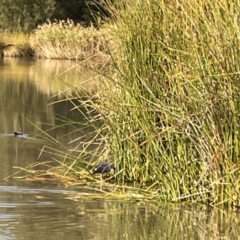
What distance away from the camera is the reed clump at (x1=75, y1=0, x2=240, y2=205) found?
173 inches

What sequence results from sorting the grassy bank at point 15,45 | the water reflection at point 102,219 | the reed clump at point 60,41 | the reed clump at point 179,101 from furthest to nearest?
the grassy bank at point 15,45 → the reed clump at point 60,41 → the reed clump at point 179,101 → the water reflection at point 102,219

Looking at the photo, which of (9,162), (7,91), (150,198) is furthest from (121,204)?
(7,91)

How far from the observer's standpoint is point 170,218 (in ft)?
14.2

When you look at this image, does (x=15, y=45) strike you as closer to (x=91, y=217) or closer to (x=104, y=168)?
(x=104, y=168)

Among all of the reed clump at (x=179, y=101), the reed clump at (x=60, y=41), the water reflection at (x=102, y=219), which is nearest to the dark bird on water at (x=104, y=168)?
the reed clump at (x=179, y=101)

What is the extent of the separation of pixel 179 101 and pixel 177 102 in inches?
1.6

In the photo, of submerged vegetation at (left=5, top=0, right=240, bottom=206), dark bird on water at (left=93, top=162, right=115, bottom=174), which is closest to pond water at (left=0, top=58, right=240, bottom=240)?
submerged vegetation at (left=5, top=0, right=240, bottom=206)

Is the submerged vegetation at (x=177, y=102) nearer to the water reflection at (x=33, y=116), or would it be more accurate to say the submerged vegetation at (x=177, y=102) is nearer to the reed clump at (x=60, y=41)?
the water reflection at (x=33, y=116)

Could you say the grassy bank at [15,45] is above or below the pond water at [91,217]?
above

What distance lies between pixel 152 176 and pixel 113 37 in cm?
105

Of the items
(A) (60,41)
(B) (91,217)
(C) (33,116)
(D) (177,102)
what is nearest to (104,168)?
(D) (177,102)

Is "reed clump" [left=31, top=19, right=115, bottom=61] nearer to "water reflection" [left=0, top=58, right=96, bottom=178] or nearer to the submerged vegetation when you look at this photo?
"water reflection" [left=0, top=58, right=96, bottom=178]

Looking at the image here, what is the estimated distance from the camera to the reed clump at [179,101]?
14.4 feet

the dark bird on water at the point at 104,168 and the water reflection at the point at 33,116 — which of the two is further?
the water reflection at the point at 33,116
